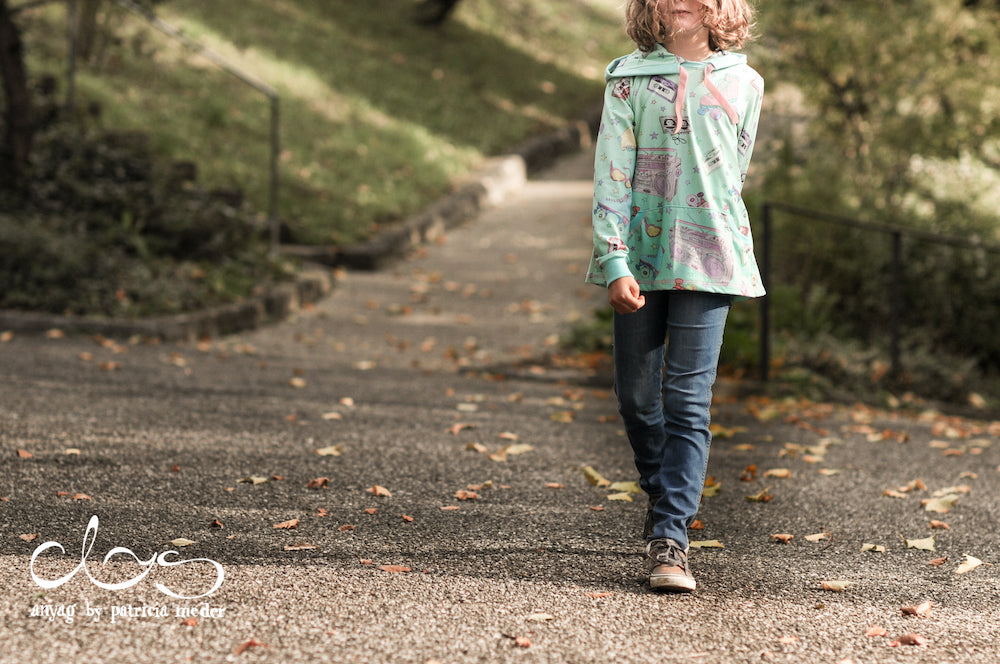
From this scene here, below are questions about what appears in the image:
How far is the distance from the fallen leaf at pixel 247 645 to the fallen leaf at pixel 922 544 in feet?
7.09

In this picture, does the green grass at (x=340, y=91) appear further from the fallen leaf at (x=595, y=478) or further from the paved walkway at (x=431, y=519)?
the fallen leaf at (x=595, y=478)

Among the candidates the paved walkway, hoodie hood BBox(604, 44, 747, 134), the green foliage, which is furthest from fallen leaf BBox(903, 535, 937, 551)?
the green foliage

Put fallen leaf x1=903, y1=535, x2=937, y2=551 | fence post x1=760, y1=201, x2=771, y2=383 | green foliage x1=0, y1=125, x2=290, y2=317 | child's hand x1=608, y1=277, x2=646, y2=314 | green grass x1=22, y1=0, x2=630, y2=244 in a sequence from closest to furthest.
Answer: child's hand x1=608, y1=277, x2=646, y2=314 < fallen leaf x1=903, y1=535, x2=937, y2=551 < fence post x1=760, y1=201, x2=771, y2=383 < green foliage x1=0, y1=125, x2=290, y2=317 < green grass x1=22, y1=0, x2=630, y2=244

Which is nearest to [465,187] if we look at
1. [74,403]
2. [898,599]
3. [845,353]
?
[845,353]

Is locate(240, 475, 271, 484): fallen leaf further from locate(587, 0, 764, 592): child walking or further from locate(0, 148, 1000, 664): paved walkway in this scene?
locate(587, 0, 764, 592): child walking

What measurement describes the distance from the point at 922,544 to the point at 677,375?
3.94ft

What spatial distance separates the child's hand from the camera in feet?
9.15

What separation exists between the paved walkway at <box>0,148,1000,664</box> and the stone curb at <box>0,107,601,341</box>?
0.22 metres

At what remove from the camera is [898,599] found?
295cm

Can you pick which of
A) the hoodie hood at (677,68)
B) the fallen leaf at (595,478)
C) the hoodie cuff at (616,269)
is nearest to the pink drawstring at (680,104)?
the hoodie hood at (677,68)

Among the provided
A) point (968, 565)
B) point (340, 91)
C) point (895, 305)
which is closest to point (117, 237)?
point (895, 305)

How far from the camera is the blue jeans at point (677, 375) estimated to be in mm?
2938

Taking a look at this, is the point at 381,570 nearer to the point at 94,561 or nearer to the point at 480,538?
the point at 480,538

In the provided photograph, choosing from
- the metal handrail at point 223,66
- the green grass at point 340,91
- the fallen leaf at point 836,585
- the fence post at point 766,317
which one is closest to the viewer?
the fallen leaf at point 836,585
